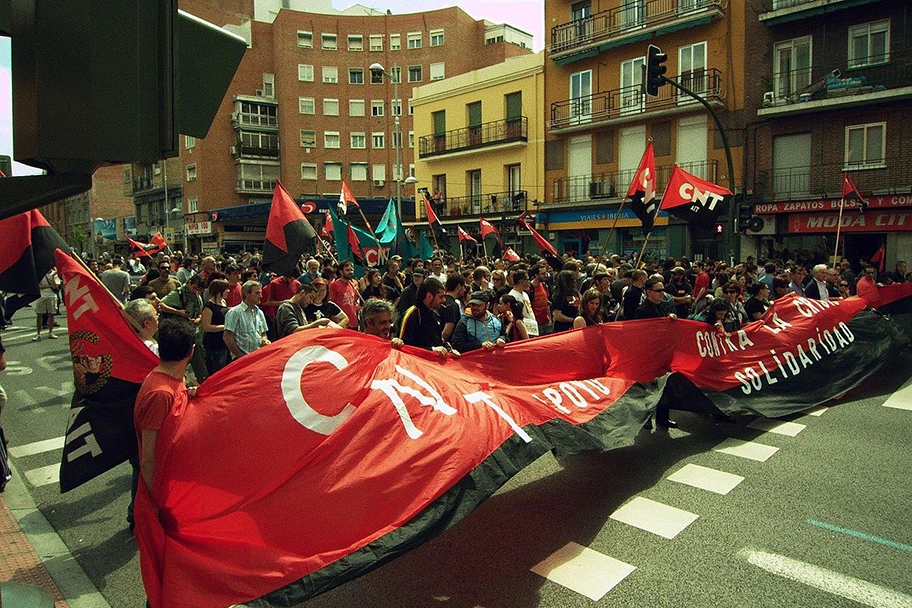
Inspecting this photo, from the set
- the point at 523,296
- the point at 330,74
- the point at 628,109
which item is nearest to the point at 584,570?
the point at 523,296

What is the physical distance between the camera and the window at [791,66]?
74.6 ft

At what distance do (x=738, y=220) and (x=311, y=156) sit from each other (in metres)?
41.8

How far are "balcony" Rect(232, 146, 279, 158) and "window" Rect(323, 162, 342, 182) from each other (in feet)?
13.6

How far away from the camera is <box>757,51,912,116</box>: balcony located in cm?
2064

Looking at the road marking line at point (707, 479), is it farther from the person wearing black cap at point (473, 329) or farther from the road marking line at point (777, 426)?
the person wearing black cap at point (473, 329)

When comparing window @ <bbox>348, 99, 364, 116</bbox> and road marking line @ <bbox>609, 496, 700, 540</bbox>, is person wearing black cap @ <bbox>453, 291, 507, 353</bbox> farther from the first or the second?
window @ <bbox>348, 99, 364, 116</bbox>

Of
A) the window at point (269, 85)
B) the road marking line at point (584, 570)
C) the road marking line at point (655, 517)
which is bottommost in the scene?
the road marking line at point (584, 570)

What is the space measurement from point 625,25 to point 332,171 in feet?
101

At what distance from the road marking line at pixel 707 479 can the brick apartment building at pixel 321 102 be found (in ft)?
155

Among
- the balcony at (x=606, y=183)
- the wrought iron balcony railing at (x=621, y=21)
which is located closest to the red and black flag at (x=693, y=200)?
the balcony at (x=606, y=183)

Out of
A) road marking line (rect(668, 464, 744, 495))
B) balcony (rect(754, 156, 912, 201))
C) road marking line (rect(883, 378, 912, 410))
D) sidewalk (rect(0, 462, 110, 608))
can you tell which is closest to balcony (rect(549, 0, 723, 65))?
balcony (rect(754, 156, 912, 201))

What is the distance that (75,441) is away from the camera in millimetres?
4059

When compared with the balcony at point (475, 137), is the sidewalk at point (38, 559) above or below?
below

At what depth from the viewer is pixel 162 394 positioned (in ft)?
11.2
